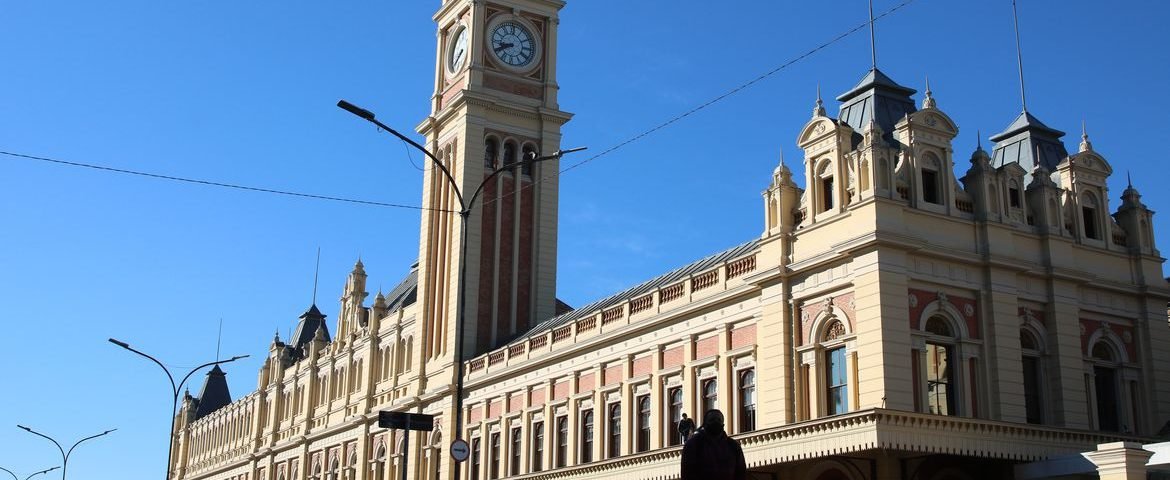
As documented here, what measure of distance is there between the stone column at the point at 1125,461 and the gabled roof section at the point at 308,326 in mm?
64868

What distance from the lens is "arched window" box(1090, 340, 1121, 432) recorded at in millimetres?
36000

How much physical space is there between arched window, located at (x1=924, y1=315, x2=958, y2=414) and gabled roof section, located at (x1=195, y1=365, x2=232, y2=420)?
8309 cm

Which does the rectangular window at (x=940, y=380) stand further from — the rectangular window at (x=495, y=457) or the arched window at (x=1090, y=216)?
the rectangular window at (x=495, y=457)

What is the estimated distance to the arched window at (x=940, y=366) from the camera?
3259 cm

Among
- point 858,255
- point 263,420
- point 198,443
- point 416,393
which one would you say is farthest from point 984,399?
point 198,443

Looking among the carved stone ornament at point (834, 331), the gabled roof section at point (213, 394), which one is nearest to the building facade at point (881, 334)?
the carved stone ornament at point (834, 331)

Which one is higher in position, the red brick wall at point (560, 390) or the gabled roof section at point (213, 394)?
the gabled roof section at point (213, 394)

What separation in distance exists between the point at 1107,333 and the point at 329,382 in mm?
43767

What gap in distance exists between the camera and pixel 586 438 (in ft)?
145

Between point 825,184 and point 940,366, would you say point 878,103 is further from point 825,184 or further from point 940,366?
point 940,366

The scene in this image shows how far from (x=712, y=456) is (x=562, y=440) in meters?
32.5

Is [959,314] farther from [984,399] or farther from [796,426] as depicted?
[796,426]

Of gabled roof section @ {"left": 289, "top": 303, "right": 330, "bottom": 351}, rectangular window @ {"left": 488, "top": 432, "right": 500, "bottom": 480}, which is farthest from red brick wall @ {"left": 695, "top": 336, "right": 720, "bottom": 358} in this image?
gabled roof section @ {"left": 289, "top": 303, "right": 330, "bottom": 351}

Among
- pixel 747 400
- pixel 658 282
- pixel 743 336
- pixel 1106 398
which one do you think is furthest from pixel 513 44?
pixel 1106 398
